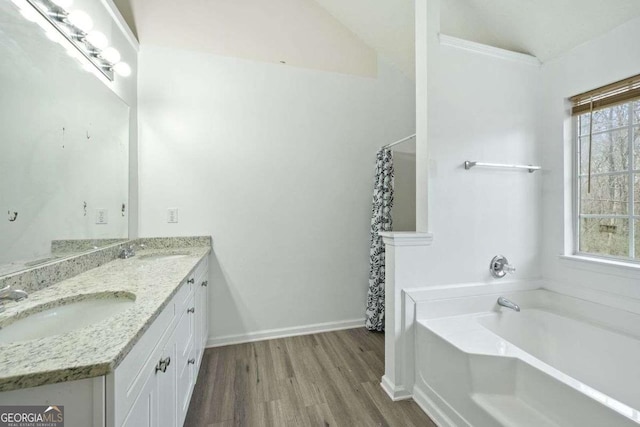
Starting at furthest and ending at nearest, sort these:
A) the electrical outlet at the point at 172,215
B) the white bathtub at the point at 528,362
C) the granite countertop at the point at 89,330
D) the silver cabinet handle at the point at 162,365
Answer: the electrical outlet at the point at 172,215, the white bathtub at the point at 528,362, the silver cabinet handle at the point at 162,365, the granite countertop at the point at 89,330

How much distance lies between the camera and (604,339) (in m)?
1.42

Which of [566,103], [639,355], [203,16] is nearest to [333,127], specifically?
[203,16]

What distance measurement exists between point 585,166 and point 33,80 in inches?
126

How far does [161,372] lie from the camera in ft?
3.08

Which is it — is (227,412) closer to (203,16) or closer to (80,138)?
(80,138)

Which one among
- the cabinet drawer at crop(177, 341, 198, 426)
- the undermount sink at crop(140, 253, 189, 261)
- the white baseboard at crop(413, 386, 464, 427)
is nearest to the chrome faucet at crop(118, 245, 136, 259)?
the undermount sink at crop(140, 253, 189, 261)

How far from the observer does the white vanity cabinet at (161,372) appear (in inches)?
25.1

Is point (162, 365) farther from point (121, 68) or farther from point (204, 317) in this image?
point (121, 68)

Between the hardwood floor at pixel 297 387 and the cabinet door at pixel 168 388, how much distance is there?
470 millimetres

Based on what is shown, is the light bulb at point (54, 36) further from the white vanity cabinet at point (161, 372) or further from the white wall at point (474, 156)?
the white wall at point (474, 156)

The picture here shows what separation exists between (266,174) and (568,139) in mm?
2337

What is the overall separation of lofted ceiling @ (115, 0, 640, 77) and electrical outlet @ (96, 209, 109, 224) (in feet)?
4.86

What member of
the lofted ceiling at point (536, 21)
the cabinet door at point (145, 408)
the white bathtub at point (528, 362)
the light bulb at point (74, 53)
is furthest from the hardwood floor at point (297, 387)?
the lofted ceiling at point (536, 21)

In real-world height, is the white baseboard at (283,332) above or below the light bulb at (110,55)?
below
